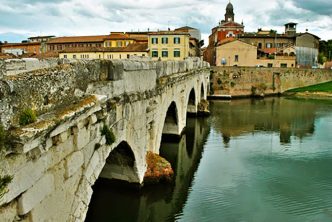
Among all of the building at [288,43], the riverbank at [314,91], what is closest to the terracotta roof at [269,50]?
the building at [288,43]

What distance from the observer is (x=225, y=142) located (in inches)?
785

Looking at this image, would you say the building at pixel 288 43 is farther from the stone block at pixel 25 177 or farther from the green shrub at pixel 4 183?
the green shrub at pixel 4 183

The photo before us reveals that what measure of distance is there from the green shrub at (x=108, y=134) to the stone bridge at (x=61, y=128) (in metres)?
0.02

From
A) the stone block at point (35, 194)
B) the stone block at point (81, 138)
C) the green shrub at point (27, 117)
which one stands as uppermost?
the green shrub at point (27, 117)

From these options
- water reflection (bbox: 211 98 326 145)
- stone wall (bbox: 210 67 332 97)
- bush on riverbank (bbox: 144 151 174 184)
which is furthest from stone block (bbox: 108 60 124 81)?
stone wall (bbox: 210 67 332 97)

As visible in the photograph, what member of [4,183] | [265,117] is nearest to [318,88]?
[265,117]

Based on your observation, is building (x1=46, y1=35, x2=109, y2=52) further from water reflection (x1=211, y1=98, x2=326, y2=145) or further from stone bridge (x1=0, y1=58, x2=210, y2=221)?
stone bridge (x1=0, y1=58, x2=210, y2=221)

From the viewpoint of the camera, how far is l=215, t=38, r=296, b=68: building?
45688mm

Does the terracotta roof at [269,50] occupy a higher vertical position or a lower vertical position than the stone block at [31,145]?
higher

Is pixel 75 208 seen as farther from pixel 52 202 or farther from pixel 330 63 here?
pixel 330 63

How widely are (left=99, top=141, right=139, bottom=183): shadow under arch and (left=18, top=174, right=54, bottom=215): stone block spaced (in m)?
4.79

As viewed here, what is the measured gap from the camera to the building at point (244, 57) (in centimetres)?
4569

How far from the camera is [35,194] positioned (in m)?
4.36

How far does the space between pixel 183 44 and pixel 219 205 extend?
117 feet
